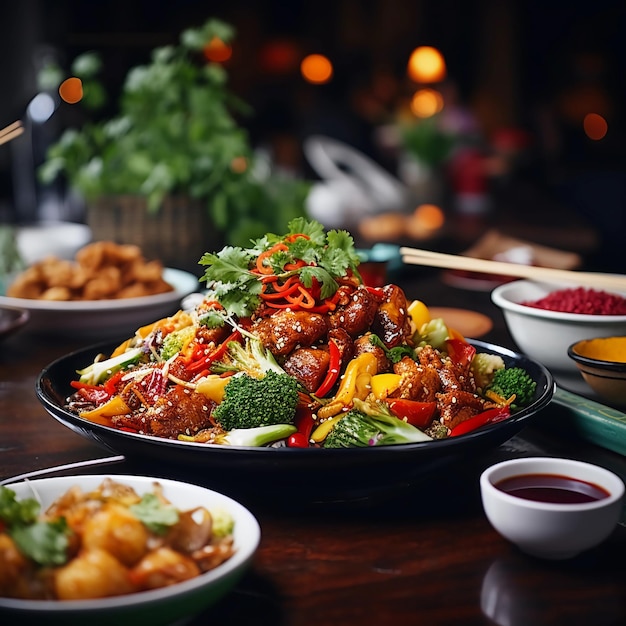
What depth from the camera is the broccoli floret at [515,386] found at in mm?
2217

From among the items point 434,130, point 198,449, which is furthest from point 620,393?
point 434,130

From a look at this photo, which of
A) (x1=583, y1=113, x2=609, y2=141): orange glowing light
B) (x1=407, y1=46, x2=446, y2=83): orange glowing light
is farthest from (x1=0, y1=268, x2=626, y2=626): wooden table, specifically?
(x1=583, y1=113, x2=609, y2=141): orange glowing light

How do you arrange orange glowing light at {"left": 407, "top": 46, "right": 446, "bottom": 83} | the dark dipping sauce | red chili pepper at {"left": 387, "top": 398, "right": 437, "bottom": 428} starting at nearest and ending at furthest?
the dark dipping sauce → red chili pepper at {"left": 387, "top": 398, "right": 437, "bottom": 428} → orange glowing light at {"left": 407, "top": 46, "right": 446, "bottom": 83}

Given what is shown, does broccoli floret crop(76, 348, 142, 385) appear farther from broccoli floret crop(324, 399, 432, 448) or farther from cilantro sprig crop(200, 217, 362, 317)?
broccoli floret crop(324, 399, 432, 448)

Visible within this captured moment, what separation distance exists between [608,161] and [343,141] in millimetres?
4288

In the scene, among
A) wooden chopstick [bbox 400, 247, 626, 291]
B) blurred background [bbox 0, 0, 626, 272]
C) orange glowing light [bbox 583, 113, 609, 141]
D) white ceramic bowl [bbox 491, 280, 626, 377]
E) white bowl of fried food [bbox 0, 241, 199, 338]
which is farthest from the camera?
orange glowing light [bbox 583, 113, 609, 141]

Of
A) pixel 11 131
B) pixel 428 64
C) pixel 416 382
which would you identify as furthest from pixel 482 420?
pixel 428 64

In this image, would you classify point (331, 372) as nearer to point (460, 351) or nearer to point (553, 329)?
point (460, 351)

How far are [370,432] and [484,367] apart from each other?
630 mm

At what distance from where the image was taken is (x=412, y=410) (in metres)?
1.99

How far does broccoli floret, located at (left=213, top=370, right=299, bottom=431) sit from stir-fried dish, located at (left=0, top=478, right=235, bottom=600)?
1.52ft

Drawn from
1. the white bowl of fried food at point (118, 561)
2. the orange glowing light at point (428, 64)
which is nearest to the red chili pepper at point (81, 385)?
the white bowl of fried food at point (118, 561)

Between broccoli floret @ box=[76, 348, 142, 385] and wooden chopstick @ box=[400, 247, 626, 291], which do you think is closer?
broccoli floret @ box=[76, 348, 142, 385]

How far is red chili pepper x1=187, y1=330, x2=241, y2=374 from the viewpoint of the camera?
2.15m
